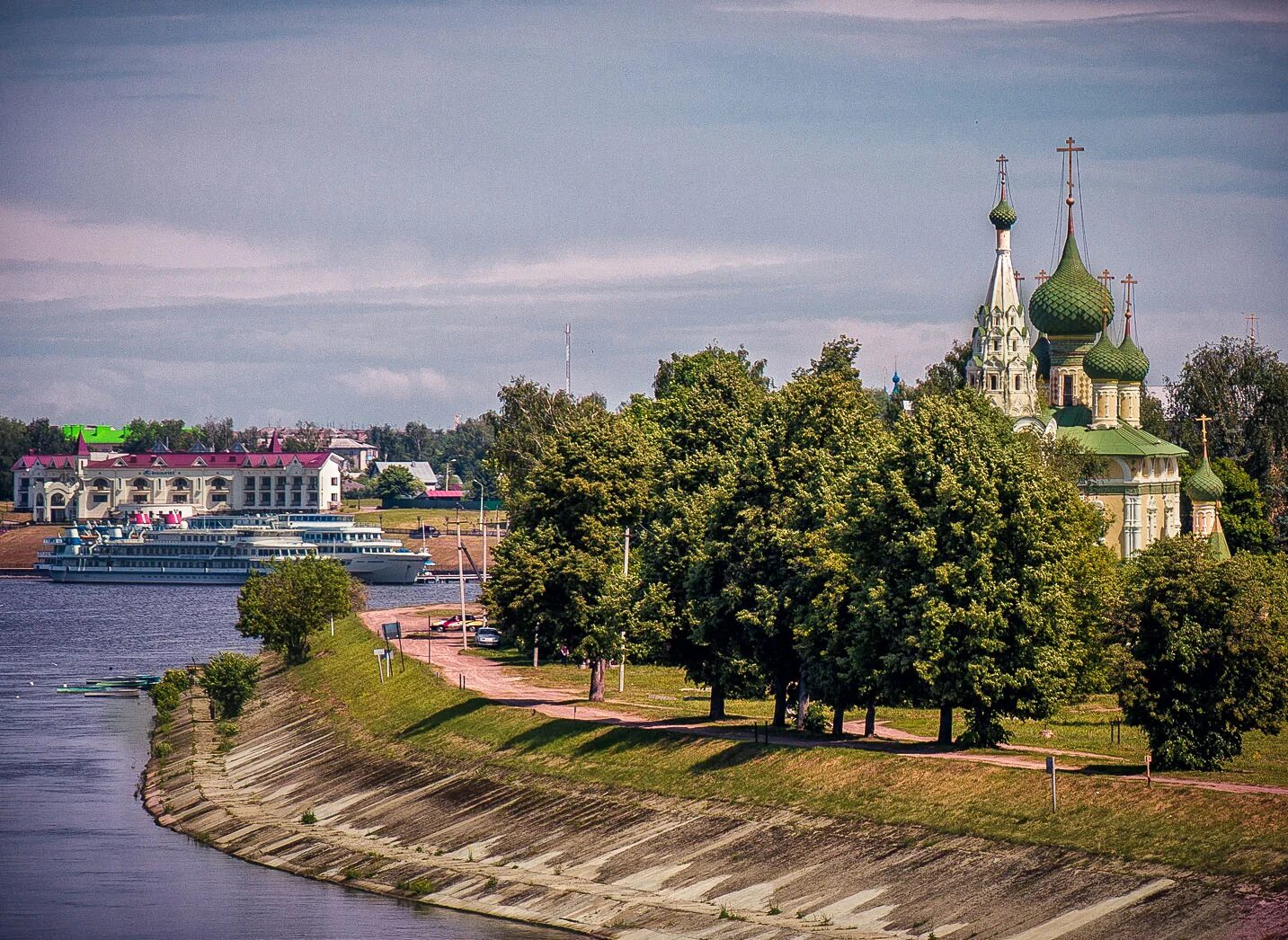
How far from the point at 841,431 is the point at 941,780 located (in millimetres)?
17520

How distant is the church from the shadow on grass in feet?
155

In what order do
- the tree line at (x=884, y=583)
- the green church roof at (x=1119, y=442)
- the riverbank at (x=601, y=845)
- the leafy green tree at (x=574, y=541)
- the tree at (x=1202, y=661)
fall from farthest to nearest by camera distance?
the green church roof at (x=1119, y=442), the leafy green tree at (x=574, y=541), the tree line at (x=884, y=583), the tree at (x=1202, y=661), the riverbank at (x=601, y=845)

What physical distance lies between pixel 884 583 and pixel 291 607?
250ft

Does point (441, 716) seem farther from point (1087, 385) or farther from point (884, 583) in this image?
point (1087, 385)

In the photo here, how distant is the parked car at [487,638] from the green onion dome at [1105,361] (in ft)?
140

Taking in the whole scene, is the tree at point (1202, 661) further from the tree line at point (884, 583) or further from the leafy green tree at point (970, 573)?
the leafy green tree at point (970, 573)

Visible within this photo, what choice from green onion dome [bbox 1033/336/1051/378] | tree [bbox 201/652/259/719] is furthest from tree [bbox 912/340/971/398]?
tree [bbox 201/652/259/719]

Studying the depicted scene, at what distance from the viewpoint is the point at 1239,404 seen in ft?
544

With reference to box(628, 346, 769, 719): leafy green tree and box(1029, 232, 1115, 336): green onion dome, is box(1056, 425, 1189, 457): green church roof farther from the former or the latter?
box(628, 346, 769, 719): leafy green tree

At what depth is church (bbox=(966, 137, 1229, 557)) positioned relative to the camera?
12512cm

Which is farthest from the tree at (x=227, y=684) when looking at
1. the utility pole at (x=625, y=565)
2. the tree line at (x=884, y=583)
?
the tree line at (x=884, y=583)

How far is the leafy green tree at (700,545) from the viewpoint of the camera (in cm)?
7025

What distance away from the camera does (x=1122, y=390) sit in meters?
134

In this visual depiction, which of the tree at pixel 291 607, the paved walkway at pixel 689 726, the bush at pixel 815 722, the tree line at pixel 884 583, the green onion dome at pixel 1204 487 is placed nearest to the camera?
the tree line at pixel 884 583
